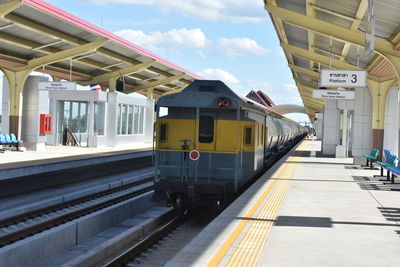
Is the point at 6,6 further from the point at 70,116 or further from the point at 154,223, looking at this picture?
the point at 70,116

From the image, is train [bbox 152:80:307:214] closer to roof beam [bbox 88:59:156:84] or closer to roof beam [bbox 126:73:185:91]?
roof beam [bbox 88:59:156:84]

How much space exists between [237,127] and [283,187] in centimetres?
317

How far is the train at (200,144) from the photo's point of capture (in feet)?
39.4

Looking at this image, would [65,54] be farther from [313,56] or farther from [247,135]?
[247,135]

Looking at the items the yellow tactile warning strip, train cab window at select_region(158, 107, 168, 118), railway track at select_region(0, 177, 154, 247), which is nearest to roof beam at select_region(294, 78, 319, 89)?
railway track at select_region(0, 177, 154, 247)

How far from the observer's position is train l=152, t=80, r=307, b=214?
1201 cm

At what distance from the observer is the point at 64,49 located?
25875 mm

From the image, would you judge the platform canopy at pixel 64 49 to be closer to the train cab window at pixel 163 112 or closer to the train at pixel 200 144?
the train cab window at pixel 163 112

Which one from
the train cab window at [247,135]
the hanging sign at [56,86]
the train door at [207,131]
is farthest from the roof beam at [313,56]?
the train door at [207,131]

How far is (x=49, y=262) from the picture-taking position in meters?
9.64

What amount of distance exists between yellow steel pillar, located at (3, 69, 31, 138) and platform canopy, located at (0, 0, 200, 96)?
238 mm

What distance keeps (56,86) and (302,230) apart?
58.5 feet

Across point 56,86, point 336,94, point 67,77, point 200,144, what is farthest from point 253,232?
point 67,77

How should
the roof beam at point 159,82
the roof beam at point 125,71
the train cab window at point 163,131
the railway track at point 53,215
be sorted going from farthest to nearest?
the roof beam at point 159,82 → the roof beam at point 125,71 → the train cab window at point 163,131 → the railway track at point 53,215
